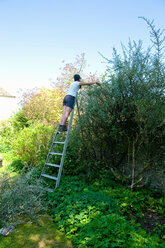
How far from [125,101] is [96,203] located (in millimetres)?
2195

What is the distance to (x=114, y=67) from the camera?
429 centimetres

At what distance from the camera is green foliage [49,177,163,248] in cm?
221

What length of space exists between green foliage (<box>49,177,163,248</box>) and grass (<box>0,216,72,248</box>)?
12cm

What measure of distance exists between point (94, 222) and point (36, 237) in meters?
0.95

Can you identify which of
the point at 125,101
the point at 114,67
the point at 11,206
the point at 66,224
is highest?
the point at 114,67

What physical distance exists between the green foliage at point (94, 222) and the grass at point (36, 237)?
0.40 feet

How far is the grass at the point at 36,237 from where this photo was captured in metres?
2.59

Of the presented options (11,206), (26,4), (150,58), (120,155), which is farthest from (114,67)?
(26,4)

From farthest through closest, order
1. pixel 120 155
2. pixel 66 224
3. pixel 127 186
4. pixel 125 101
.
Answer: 1. pixel 120 155
2. pixel 127 186
3. pixel 125 101
4. pixel 66 224

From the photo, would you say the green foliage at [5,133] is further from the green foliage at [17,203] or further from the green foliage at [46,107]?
the green foliage at [17,203]

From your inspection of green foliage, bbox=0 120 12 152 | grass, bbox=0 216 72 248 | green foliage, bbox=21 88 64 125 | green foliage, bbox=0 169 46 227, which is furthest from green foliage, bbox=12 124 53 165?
green foliage, bbox=21 88 64 125

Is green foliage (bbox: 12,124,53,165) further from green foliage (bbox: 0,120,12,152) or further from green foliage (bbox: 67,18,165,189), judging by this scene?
green foliage (bbox: 0,120,12,152)

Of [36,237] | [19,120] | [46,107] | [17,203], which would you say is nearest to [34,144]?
[17,203]

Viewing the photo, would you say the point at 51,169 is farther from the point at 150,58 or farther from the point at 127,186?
the point at 150,58
